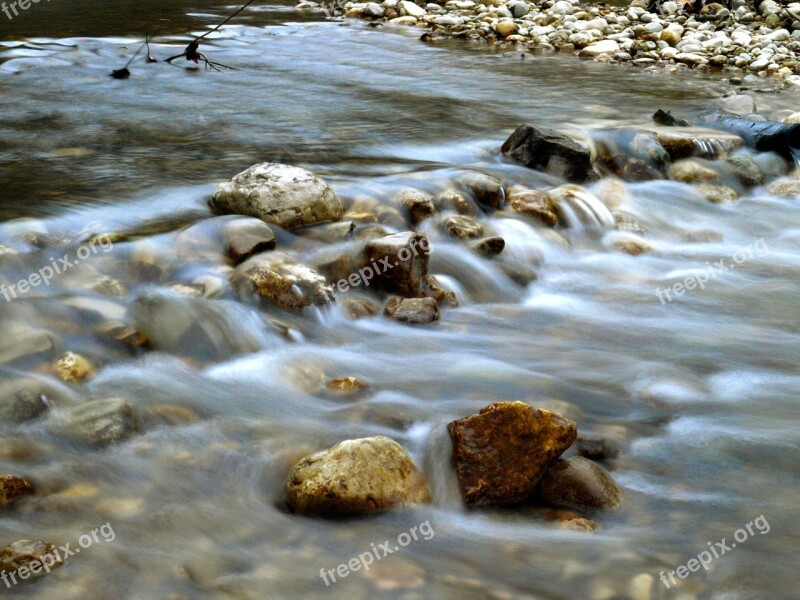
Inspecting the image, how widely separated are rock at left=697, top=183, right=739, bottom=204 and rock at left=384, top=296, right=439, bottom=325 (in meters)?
3.38

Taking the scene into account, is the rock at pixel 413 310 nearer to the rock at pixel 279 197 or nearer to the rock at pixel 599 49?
the rock at pixel 279 197

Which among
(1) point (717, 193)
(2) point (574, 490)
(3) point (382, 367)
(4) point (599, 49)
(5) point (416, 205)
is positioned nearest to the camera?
(2) point (574, 490)

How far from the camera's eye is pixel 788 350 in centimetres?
447

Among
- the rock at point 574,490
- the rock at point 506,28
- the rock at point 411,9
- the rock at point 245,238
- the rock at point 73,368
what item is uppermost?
the rock at point 411,9

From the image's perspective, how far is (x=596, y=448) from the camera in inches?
132

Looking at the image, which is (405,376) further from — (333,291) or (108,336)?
(108,336)

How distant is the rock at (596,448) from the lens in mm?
3334

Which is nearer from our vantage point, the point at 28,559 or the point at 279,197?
the point at 28,559

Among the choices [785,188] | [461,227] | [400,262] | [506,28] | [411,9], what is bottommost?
[785,188]

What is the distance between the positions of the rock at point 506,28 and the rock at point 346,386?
1075 cm

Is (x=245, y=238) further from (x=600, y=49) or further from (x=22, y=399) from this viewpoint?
(x=600, y=49)

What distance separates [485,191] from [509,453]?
3.21 metres

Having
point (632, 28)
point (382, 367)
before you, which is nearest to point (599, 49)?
point (632, 28)

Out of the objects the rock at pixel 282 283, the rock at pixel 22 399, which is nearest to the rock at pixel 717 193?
the rock at pixel 282 283
